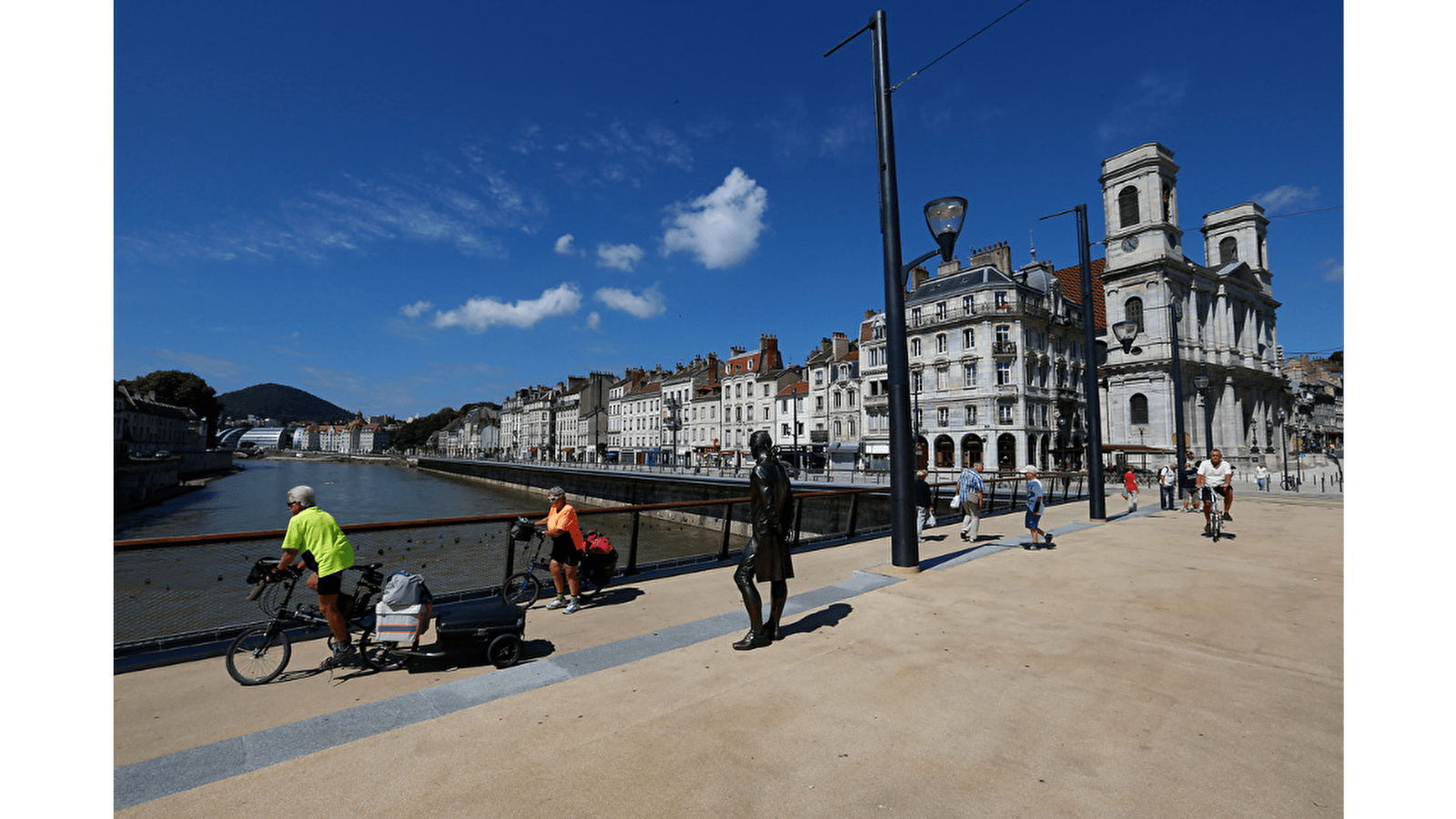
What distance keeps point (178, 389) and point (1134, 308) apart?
120559 mm

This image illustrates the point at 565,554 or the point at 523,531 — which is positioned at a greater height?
the point at 523,531

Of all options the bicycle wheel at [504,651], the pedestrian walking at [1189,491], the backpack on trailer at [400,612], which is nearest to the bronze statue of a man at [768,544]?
the bicycle wheel at [504,651]

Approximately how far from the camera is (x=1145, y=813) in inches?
99.8

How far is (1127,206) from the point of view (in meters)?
47.3

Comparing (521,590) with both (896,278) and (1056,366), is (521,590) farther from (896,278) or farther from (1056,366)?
(1056,366)

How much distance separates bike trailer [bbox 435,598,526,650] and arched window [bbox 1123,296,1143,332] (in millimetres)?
52316

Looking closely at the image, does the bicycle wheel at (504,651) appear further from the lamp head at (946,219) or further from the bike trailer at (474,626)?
the lamp head at (946,219)

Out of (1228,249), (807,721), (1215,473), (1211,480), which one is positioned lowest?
(807,721)

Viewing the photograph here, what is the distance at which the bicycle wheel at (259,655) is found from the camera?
4.16m

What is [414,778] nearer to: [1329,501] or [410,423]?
[1329,501]

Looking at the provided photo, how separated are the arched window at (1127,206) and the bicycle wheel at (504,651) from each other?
5628cm

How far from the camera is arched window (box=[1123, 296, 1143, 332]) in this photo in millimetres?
45125

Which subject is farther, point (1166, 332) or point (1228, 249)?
point (1228, 249)

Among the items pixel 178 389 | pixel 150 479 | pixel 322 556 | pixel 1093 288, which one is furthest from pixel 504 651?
pixel 178 389
